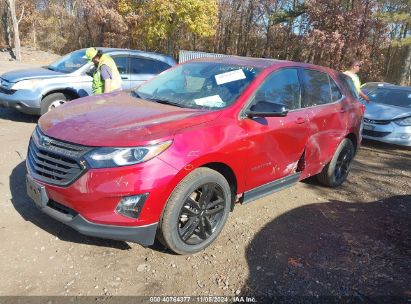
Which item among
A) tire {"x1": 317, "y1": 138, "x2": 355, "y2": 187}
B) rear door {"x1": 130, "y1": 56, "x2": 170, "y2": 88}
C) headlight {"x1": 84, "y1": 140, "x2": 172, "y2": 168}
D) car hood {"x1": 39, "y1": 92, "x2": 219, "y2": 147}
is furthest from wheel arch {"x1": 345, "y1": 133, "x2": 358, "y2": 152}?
rear door {"x1": 130, "y1": 56, "x2": 170, "y2": 88}

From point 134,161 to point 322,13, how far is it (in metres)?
20.2

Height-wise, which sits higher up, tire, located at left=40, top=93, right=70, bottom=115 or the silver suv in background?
the silver suv in background

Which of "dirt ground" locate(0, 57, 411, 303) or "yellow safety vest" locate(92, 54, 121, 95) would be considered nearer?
"dirt ground" locate(0, 57, 411, 303)

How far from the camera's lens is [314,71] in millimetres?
5105

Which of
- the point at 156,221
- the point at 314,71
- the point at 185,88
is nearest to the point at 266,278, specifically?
the point at 156,221

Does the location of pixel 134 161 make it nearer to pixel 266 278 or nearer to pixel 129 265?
pixel 129 265

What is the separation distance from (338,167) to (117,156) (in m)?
3.85

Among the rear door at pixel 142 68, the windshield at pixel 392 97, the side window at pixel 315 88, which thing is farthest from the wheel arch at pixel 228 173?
the windshield at pixel 392 97

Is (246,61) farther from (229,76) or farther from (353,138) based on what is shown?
(353,138)

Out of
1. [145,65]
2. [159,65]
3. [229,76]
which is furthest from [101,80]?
[229,76]

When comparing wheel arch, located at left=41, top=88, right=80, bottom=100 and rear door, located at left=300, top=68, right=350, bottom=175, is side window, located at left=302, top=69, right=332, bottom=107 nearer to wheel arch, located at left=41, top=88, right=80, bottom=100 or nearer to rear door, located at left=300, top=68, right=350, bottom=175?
rear door, located at left=300, top=68, right=350, bottom=175

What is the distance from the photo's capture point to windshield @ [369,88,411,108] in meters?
9.35

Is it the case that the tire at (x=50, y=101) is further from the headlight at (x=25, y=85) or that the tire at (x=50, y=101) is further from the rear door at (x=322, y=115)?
the rear door at (x=322, y=115)

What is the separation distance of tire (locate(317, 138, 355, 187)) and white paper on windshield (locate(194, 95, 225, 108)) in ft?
7.71
